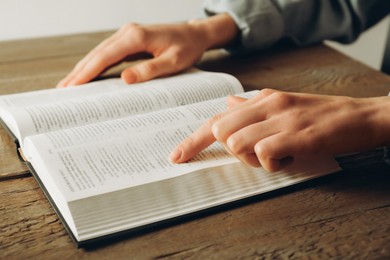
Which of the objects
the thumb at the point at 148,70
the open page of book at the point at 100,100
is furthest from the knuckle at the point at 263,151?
the thumb at the point at 148,70

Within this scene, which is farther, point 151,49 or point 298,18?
point 298,18

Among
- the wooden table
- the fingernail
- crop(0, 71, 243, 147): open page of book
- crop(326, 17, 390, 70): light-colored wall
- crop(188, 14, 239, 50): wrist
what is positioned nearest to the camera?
the wooden table

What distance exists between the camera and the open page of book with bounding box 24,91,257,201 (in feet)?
1.93

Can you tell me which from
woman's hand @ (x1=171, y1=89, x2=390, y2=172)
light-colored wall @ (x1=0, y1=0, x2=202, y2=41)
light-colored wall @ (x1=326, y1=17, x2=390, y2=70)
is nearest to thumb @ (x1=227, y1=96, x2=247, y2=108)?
woman's hand @ (x1=171, y1=89, x2=390, y2=172)

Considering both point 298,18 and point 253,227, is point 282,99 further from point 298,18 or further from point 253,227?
point 298,18

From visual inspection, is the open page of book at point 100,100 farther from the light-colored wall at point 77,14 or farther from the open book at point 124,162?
the light-colored wall at point 77,14

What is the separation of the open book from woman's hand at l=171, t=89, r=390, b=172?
3 centimetres

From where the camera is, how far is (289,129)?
622 mm

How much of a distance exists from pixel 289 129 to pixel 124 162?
7.7 inches

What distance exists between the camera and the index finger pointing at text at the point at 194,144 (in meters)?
0.63

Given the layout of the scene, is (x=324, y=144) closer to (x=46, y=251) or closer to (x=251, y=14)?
(x=46, y=251)

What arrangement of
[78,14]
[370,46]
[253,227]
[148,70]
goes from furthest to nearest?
[370,46], [78,14], [148,70], [253,227]

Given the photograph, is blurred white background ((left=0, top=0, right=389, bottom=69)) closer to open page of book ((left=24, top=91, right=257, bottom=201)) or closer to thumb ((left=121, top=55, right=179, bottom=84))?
thumb ((left=121, top=55, right=179, bottom=84))

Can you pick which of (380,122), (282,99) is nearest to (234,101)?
(282,99)
